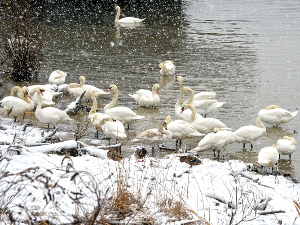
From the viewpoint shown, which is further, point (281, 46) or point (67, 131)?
point (281, 46)

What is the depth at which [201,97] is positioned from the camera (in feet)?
35.6

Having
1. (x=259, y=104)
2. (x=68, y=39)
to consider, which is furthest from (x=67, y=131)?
(x=68, y=39)

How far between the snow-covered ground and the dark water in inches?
80.0

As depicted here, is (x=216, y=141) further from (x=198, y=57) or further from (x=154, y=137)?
(x=198, y=57)

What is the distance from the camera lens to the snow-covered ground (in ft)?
12.1

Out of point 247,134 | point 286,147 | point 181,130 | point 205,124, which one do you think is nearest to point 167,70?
point 205,124

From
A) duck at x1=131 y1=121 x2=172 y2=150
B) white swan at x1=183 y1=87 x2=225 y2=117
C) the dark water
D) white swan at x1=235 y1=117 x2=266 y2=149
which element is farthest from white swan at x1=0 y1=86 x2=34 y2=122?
white swan at x1=235 y1=117 x2=266 y2=149

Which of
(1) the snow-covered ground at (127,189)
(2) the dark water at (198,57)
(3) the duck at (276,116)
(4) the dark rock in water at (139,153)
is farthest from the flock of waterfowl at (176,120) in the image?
(1) the snow-covered ground at (127,189)

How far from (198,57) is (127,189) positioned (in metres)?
12.2

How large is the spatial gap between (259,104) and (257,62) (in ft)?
15.2

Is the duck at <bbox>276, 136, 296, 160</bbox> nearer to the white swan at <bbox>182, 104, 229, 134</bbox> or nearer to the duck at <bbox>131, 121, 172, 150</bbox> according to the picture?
the white swan at <bbox>182, 104, 229, 134</bbox>

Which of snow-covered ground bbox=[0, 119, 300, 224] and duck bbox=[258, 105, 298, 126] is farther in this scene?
duck bbox=[258, 105, 298, 126]

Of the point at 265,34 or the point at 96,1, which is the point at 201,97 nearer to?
the point at 265,34

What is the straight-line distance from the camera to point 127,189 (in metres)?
4.79
